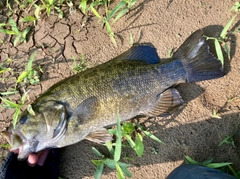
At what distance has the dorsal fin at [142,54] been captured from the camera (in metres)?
3.91

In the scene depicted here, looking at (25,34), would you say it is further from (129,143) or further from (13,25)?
(129,143)

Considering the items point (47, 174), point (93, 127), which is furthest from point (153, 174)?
point (47, 174)

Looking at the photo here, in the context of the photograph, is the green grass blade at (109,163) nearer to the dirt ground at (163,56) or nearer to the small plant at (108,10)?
the dirt ground at (163,56)

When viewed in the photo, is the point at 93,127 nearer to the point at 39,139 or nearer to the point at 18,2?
the point at 39,139

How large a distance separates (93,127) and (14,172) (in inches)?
43.4

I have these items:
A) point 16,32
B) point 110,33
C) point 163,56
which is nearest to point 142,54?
point 163,56

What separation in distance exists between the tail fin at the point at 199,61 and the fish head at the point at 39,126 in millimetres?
1485

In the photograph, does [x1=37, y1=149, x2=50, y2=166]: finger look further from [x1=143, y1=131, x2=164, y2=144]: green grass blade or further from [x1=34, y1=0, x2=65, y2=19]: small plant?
[x1=34, y1=0, x2=65, y2=19]: small plant

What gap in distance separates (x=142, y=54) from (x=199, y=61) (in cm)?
67

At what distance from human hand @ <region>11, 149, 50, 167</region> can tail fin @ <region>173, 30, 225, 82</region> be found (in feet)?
6.28

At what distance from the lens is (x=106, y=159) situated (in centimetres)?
384

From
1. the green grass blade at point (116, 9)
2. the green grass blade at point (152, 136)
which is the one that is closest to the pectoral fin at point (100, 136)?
the green grass blade at point (152, 136)

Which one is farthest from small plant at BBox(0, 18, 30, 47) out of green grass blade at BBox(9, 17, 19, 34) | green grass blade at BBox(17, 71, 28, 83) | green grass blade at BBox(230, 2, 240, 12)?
green grass blade at BBox(230, 2, 240, 12)

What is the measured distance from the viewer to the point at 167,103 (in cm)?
384
